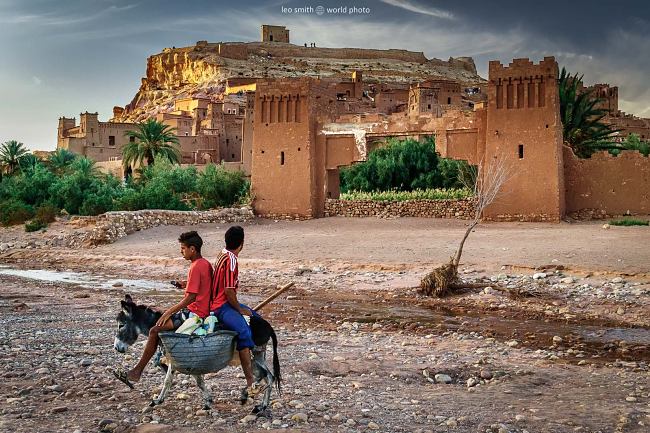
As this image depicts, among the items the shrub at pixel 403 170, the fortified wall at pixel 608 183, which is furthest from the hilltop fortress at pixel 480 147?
the shrub at pixel 403 170

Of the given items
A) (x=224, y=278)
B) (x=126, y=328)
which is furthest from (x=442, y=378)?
(x=126, y=328)

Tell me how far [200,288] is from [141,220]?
20382 millimetres

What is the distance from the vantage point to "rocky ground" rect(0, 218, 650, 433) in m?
6.28

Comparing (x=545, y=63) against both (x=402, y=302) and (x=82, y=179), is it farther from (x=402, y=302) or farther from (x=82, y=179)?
(x=82, y=179)

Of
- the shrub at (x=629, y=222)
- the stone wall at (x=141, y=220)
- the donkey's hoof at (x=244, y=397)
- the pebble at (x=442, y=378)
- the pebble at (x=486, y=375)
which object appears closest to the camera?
the donkey's hoof at (x=244, y=397)

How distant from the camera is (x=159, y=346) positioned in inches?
249

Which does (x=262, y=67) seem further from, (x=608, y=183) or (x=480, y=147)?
(x=608, y=183)

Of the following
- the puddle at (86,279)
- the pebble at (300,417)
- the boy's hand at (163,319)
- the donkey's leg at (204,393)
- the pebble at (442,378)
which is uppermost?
the boy's hand at (163,319)

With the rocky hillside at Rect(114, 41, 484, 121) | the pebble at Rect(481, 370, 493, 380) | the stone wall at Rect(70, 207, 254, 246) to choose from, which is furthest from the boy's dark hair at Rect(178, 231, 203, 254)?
the rocky hillside at Rect(114, 41, 484, 121)

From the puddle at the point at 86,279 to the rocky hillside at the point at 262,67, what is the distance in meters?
77.8

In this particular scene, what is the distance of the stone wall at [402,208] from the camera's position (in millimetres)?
26080

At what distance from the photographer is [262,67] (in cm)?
10900

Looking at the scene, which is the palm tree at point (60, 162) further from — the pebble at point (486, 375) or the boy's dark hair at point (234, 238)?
the boy's dark hair at point (234, 238)

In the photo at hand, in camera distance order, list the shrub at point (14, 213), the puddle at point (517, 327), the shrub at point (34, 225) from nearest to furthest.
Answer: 1. the puddle at point (517, 327)
2. the shrub at point (34, 225)
3. the shrub at point (14, 213)
